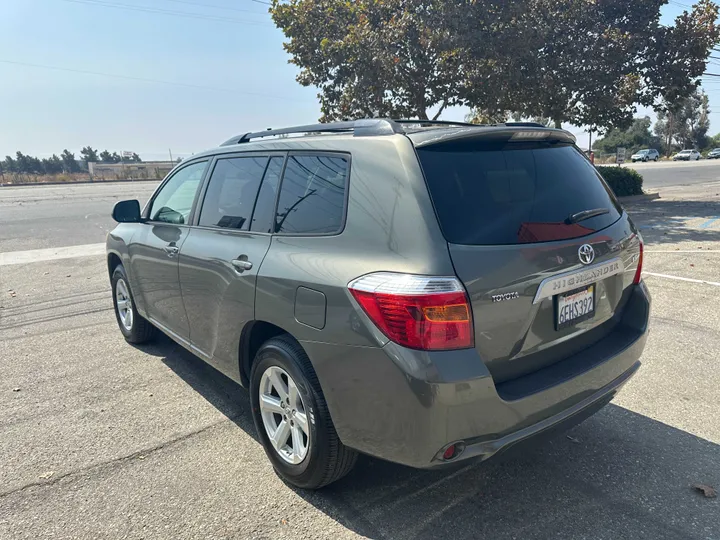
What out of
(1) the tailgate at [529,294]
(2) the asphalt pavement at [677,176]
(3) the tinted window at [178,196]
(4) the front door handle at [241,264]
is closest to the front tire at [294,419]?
(4) the front door handle at [241,264]

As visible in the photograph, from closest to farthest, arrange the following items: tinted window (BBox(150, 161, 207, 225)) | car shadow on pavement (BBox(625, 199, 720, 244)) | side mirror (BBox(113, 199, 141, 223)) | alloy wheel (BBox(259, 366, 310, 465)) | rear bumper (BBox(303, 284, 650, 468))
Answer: rear bumper (BBox(303, 284, 650, 468)) → alloy wheel (BBox(259, 366, 310, 465)) → tinted window (BBox(150, 161, 207, 225)) → side mirror (BBox(113, 199, 141, 223)) → car shadow on pavement (BBox(625, 199, 720, 244))

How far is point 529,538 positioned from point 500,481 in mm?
449

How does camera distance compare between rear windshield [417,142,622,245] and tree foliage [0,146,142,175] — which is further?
tree foliage [0,146,142,175]

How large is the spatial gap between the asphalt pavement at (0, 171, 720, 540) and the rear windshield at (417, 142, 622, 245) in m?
1.02

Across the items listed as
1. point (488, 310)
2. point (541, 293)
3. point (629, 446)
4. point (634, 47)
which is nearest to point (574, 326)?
point (541, 293)

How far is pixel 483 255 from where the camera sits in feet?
7.24

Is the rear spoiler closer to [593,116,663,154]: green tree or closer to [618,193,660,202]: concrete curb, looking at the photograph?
[618,193,660,202]: concrete curb

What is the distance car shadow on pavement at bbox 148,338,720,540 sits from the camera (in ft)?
8.07

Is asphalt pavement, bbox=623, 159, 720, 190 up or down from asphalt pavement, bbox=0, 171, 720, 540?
down

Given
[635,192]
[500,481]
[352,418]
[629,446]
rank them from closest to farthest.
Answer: [352,418], [500,481], [629,446], [635,192]

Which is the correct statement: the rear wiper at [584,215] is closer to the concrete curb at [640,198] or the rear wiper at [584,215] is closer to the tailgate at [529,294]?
the tailgate at [529,294]

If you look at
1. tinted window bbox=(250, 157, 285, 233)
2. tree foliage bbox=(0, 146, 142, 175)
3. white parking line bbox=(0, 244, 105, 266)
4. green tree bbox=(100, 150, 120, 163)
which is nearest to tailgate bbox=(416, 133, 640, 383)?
tinted window bbox=(250, 157, 285, 233)

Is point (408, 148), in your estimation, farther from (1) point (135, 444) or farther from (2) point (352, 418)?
(1) point (135, 444)

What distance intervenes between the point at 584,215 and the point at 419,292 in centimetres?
115
